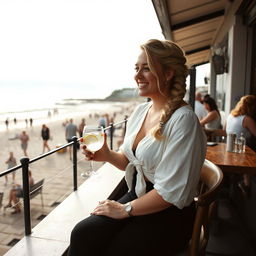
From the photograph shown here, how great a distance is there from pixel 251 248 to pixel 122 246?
147cm

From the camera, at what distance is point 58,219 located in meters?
2.16

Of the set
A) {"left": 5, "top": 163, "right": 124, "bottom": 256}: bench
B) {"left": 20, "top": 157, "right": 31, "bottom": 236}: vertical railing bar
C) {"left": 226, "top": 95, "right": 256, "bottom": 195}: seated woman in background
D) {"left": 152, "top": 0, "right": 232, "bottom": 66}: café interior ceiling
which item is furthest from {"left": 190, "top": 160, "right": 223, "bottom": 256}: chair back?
{"left": 152, "top": 0, "right": 232, "bottom": 66}: café interior ceiling

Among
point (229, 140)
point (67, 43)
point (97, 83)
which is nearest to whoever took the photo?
point (229, 140)

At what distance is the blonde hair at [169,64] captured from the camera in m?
1.16

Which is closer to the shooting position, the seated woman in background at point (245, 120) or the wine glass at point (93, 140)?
the wine glass at point (93, 140)

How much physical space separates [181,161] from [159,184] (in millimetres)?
132

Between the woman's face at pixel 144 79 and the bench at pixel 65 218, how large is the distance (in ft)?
3.64

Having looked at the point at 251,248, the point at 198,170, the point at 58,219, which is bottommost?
the point at 251,248

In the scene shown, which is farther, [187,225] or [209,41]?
[209,41]

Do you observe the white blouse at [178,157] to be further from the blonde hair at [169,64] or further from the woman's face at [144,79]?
the woman's face at [144,79]

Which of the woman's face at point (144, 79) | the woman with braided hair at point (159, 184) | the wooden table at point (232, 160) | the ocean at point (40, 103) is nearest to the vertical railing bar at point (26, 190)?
the woman with braided hair at point (159, 184)

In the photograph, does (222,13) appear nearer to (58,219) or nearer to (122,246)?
(58,219)

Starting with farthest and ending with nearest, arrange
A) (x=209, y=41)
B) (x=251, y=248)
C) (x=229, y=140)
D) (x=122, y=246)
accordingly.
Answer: (x=209, y=41), (x=229, y=140), (x=251, y=248), (x=122, y=246)

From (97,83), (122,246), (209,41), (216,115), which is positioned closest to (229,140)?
(122,246)
